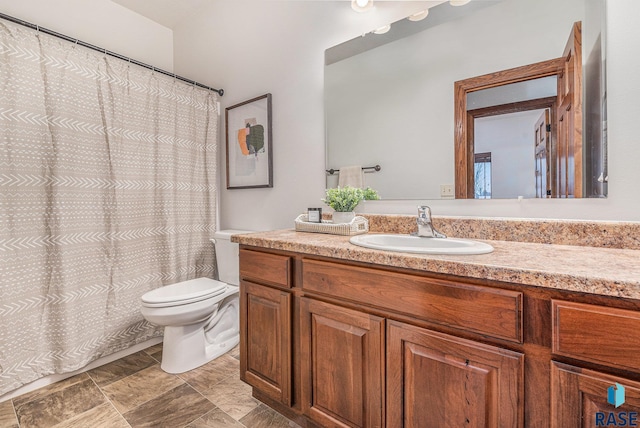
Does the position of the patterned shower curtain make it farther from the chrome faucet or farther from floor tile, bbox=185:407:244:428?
the chrome faucet

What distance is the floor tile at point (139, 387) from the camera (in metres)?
1.52

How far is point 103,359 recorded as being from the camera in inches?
73.5

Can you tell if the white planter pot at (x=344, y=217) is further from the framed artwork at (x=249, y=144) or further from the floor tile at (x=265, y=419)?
the floor tile at (x=265, y=419)

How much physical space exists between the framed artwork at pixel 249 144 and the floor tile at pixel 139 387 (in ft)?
4.33

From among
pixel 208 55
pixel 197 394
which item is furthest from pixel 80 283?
pixel 208 55

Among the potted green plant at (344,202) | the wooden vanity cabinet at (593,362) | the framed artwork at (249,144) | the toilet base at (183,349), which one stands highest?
the framed artwork at (249,144)

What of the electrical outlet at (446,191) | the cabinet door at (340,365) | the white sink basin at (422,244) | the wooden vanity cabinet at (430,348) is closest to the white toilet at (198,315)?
the wooden vanity cabinet at (430,348)

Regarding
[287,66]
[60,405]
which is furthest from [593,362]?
[60,405]

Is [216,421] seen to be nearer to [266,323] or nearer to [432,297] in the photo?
[266,323]

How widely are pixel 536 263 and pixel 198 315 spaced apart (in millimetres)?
1692

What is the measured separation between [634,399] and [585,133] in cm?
91

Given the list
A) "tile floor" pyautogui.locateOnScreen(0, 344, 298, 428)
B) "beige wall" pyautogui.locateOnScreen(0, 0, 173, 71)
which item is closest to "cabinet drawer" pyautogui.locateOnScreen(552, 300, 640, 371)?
"tile floor" pyautogui.locateOnScreen(0, 344, 298, 428)

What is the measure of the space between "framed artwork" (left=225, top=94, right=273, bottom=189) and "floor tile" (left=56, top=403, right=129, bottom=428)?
1.48 metres

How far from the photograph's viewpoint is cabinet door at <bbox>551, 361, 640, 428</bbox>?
63 cm
